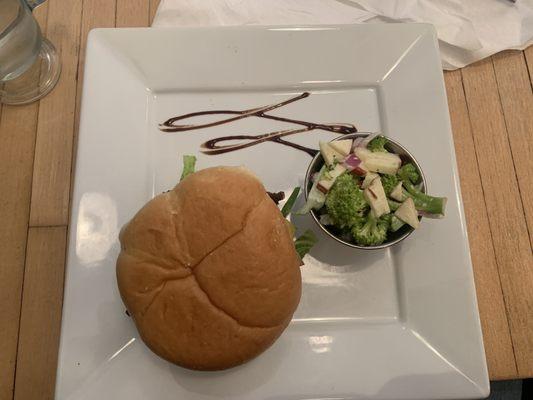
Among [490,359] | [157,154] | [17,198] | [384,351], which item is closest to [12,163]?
[17,198]

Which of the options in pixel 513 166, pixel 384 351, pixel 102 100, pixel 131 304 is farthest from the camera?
pixel 513 166

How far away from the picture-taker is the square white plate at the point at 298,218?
1348mm

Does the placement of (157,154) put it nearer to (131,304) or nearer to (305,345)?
(131,304)

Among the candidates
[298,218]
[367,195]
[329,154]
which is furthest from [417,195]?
[298,218]

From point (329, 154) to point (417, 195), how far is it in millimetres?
294

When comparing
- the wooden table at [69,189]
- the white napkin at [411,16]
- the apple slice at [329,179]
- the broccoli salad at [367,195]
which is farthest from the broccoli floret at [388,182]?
the white napkin at [411,16]

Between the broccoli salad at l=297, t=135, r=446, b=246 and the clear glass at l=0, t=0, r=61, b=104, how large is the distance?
1.16 meters

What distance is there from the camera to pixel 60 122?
1.70 meters

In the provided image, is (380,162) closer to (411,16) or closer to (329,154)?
(329,154)

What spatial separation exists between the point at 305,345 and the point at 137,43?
1.20 meters

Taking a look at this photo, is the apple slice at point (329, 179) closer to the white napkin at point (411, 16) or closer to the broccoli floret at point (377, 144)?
the broccoli floret at point (377, 144)

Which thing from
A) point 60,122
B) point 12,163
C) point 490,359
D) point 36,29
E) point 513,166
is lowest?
point 490,359

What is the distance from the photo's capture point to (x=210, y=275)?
1117mm

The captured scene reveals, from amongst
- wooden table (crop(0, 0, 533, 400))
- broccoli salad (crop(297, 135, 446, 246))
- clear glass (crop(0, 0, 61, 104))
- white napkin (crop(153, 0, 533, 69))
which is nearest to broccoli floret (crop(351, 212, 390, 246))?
broccoli salad (crop(297, 135, 446, 246))
